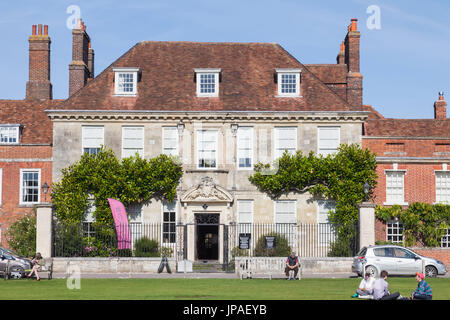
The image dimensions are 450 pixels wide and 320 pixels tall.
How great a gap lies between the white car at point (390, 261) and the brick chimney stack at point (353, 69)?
36.0ft

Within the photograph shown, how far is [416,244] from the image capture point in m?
36.0

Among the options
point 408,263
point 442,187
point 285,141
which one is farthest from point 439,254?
point 285,141

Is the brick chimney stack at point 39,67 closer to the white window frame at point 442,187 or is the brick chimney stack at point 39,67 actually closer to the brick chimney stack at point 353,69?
the brick chimney stack at point 353,69

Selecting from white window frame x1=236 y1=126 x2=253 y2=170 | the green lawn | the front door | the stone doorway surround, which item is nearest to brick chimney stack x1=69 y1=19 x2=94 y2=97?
the stone doorway surround

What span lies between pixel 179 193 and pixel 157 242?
3.01m

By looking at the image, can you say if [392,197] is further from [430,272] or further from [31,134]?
[31,134]

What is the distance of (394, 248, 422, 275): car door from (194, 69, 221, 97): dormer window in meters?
13.5

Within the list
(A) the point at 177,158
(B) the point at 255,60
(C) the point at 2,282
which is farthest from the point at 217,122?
(C) the point at 2,282

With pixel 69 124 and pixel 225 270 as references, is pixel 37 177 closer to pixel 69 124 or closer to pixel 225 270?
pixel 69 124

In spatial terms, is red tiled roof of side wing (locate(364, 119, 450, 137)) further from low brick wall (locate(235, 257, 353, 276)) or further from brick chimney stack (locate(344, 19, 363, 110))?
low brick wall (locate(235, 257, 353, 276))

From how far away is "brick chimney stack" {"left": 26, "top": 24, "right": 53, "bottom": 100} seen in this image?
4153cm

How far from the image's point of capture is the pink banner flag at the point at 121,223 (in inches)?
1264

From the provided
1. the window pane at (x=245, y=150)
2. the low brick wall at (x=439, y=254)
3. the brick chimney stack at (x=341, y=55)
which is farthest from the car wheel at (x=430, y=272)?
the brick chimney stack at (x=341, y=55)

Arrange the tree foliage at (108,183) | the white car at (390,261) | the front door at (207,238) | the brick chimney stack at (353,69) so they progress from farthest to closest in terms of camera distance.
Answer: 1. the brick chimney stack at (353,69)
2. the front door at (207,238)
3. the tree foliage at (108,183)
4. the white car at (390,261)
